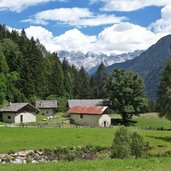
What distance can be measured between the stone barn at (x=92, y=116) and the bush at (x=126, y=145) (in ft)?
197

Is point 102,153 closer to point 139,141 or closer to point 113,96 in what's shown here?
point 139,141

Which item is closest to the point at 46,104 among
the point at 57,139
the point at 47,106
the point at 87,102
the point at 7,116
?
the point at 47,106

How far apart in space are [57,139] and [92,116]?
140 ft

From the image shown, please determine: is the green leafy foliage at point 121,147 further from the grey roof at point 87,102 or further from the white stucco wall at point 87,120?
the grey roof at point 87,102

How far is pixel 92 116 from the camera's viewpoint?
10644 centimetres

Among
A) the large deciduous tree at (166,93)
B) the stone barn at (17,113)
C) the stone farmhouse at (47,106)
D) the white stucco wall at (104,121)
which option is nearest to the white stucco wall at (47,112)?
the stone farmhouse at (47,106)

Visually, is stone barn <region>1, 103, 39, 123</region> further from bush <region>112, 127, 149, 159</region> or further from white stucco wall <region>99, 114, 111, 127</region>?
bush <region>112, 127, 149, 159</region>

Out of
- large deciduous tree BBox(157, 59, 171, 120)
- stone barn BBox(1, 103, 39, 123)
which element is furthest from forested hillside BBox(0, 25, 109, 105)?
large deciduous tree BBox(157, 59, 171, 120)

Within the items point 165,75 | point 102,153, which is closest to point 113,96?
point 165,75

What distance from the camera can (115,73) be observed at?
11406cm

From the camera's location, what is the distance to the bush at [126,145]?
137ft

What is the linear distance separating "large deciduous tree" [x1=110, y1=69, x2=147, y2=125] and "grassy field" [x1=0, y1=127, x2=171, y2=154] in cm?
3446

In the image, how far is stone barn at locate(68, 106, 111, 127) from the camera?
106 m

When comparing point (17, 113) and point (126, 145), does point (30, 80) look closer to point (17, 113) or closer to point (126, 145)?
point (17, 113)
